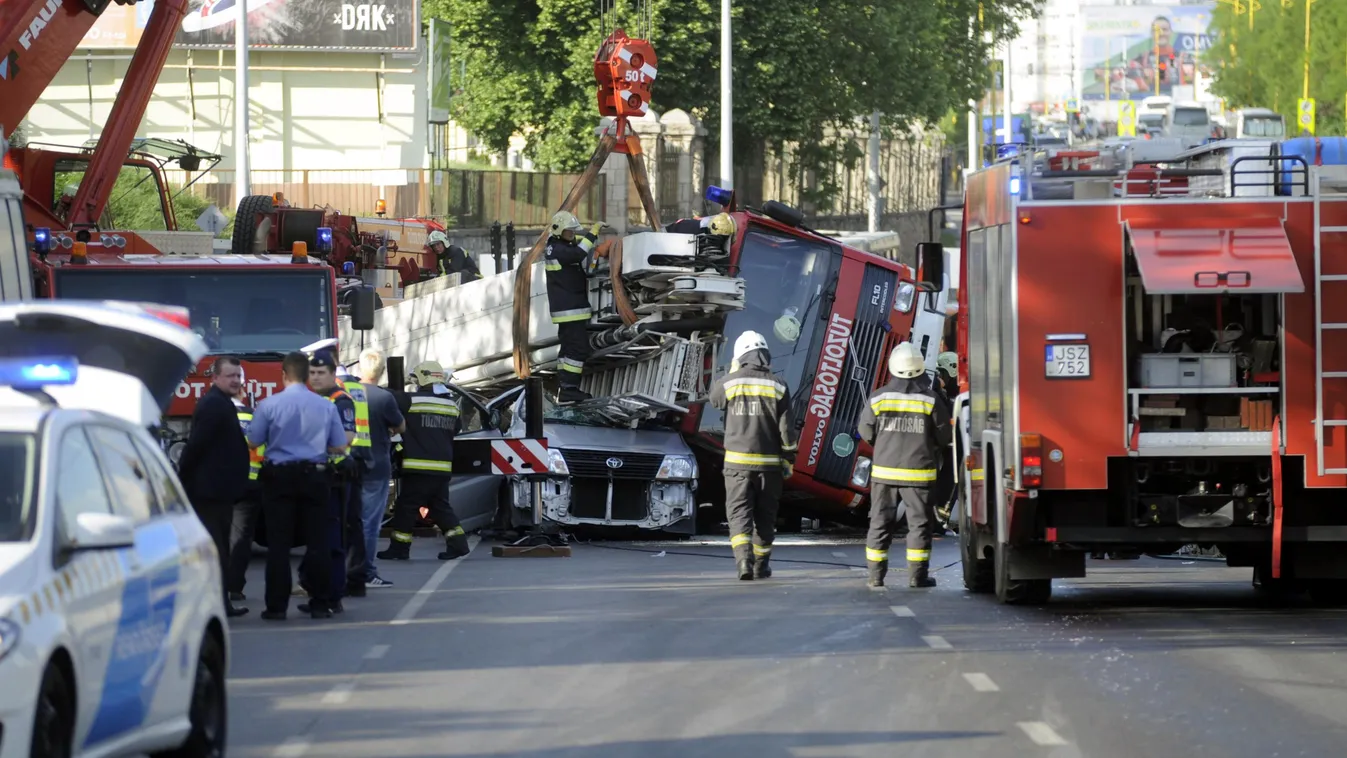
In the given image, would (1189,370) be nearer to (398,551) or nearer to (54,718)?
(398,551)

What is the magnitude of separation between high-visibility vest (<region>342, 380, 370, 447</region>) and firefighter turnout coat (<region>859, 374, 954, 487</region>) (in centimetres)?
348

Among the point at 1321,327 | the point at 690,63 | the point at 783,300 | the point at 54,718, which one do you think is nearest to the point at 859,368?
the point at 783,300

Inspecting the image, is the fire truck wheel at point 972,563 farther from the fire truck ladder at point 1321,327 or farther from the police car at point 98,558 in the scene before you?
the police car at point 98,558

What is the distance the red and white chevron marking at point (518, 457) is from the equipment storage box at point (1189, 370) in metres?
7.01

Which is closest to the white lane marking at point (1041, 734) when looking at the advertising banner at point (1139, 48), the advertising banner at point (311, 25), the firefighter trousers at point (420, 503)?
the firefighter trousers at point (420, 503)

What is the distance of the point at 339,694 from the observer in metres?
→ 9.85

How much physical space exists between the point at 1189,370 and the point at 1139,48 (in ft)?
580

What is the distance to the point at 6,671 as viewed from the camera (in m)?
5.83

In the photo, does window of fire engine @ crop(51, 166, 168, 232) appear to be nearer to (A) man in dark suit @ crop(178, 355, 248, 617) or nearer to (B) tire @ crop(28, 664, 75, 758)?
(A) man in dark suit @ crop(178, 355, 248, 617)

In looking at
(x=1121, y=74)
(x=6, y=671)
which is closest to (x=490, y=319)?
(x=6, y=671)

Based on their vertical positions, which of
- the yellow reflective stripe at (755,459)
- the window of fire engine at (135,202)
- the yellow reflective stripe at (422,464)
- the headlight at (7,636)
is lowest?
the yellow reflective stripe at (422,464)

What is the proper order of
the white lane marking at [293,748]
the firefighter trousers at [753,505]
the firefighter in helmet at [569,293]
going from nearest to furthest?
the white lane marking at [293,748] → the firefighter trousers at [753,505] → the firefighter in helmet at [569,293]

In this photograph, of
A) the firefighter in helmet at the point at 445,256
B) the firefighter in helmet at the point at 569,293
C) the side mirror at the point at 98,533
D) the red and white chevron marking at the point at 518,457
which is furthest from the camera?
the firefighter in helmet at the point at 445,256

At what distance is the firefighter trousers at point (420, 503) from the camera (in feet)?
55.1
